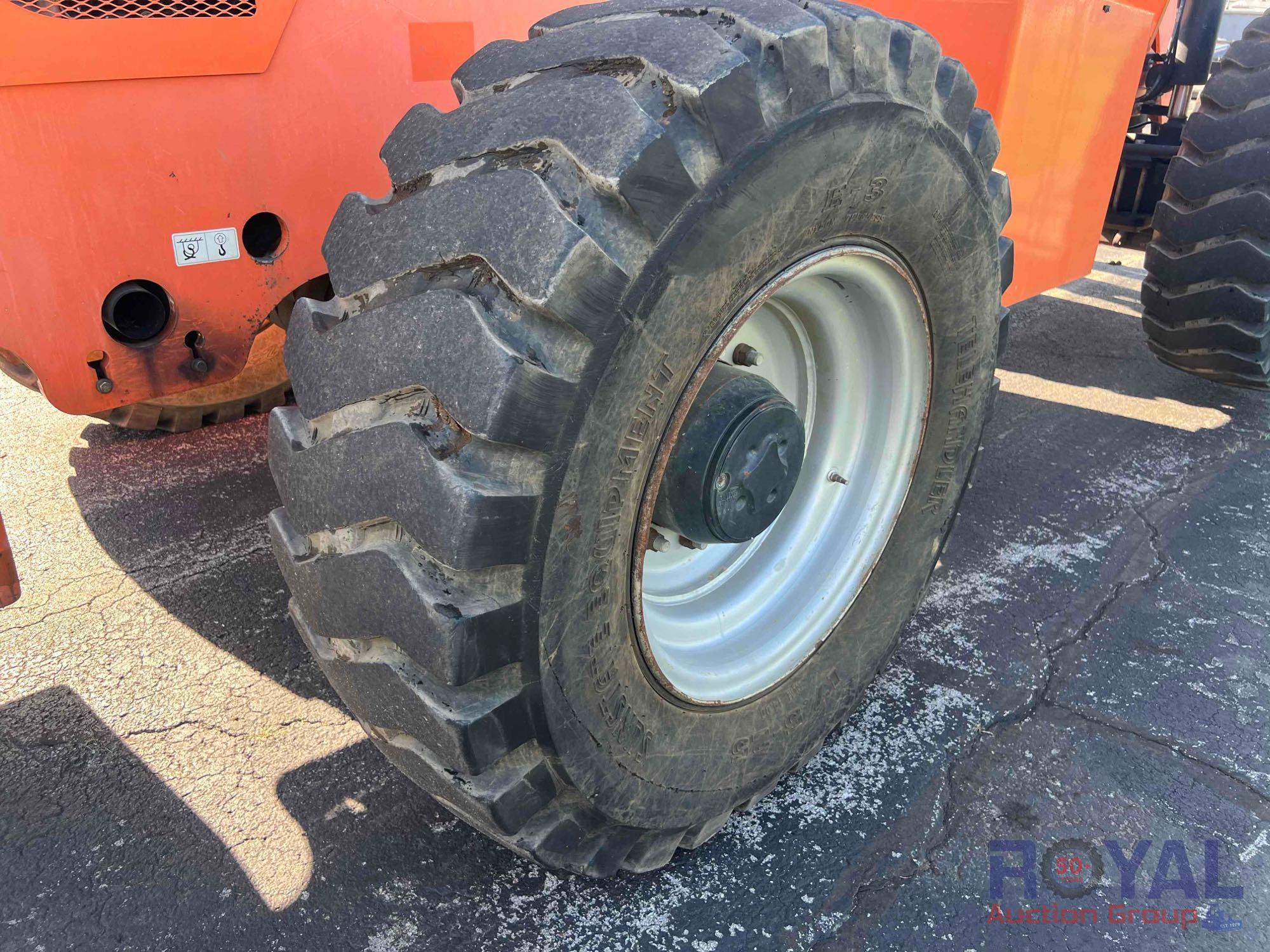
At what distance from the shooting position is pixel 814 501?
2.12 m

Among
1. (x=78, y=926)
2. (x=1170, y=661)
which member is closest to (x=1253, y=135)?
(x=1170, y=661)

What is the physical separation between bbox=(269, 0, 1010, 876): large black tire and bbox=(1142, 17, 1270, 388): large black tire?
7.77 ft

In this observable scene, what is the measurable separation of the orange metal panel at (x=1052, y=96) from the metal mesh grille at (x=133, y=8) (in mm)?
1605

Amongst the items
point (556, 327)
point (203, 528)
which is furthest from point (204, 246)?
point (203, 528)

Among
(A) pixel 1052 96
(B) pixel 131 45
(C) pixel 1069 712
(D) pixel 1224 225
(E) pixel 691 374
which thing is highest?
(B) pixel 131 45

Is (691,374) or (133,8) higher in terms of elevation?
(133,8)

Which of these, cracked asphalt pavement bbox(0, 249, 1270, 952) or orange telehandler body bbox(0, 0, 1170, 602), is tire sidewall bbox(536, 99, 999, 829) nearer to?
cracked asphalt pavement bbox(0, 249, 1270, 952)

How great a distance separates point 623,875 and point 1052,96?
2304 mm

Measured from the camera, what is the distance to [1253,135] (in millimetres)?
3350

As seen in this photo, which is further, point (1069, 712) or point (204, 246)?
point (1069, 712)

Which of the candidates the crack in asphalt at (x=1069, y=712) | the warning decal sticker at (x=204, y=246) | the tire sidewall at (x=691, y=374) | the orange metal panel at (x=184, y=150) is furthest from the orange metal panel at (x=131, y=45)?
the crack in asphalt at (x=1069, y=712)

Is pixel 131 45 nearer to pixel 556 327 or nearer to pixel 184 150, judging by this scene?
pixel 184 150

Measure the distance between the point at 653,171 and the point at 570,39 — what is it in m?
0.34

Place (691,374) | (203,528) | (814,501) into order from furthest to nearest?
1. (203,528)
2. (814,501)
3. (691,374)
